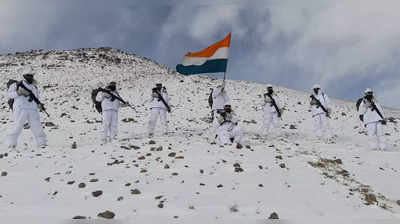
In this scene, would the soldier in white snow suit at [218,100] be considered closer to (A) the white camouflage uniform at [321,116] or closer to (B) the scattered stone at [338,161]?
(A) the white camouflage uniform at [321,116]

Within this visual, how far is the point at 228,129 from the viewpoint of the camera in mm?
12484

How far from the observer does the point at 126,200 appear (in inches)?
261

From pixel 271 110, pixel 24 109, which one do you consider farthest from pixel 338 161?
pixel 24 109

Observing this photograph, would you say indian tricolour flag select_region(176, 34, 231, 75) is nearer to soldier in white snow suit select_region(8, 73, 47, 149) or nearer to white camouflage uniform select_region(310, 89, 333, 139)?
white camouflage uniform select_region(310, 89, 333, 139)

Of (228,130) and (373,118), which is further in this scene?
(373,118)

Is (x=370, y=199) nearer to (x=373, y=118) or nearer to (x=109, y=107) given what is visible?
(x=373, y=118)

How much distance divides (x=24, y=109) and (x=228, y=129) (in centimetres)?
638

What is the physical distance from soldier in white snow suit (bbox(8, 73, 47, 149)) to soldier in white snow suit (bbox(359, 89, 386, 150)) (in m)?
10.6

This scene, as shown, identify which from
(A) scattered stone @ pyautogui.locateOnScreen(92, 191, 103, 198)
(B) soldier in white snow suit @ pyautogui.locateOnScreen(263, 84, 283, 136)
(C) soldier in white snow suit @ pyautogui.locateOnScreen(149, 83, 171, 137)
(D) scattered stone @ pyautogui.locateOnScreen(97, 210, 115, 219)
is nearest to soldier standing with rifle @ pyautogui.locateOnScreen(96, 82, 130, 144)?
(C) soldier in white snow suit @ pyautogui.locateOnScreen(149, 83, 171, 137)

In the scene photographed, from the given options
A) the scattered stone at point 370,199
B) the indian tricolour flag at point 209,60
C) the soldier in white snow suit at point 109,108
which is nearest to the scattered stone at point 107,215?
the scattered stone at point 370,199

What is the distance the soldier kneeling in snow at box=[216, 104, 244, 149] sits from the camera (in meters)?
12.2

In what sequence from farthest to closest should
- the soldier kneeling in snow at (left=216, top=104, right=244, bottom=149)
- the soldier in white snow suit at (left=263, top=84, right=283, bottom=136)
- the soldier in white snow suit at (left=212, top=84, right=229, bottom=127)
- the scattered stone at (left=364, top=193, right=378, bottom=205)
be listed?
the soldier in white snow suit at (left=263, top=84, right=283, bottom=136), the soldier in white snow suit at (left=212, top=84, right=229, bottom=127), the soldier kneeling in snow at (left=216, top=104, right=244, bottom=149), the scattered stone at (left=364, top=193, right=378, bottom=205)

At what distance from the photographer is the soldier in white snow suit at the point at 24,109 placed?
11750 mm

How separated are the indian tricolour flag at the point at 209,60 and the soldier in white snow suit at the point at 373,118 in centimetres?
510
